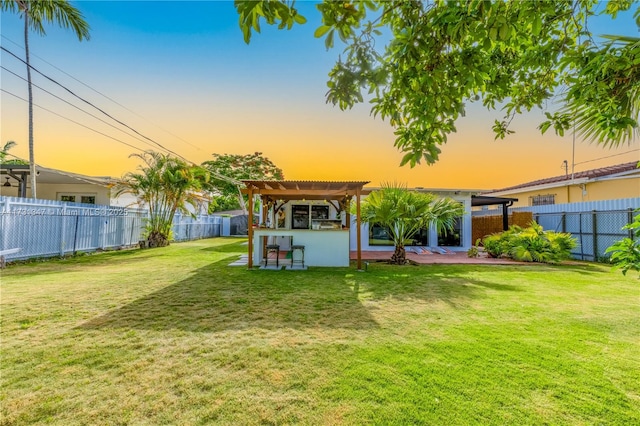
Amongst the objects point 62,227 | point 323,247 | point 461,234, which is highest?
point 62,227

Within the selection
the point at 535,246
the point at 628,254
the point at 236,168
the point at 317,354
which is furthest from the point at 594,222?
the point at 236,168

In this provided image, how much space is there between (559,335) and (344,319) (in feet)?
9.25

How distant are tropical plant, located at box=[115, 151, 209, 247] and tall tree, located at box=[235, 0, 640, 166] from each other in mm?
13820

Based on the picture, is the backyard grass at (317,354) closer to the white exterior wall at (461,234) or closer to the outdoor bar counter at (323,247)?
the outdoor bar counter at (323,247)

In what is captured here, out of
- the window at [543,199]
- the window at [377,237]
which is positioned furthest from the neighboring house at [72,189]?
the window at [543,199]

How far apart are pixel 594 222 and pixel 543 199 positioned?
854cm

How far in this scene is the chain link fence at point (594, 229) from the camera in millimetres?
10297

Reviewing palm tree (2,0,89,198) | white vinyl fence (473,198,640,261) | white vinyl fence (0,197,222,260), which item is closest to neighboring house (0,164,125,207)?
white vinyl fence (0,197,222,260)

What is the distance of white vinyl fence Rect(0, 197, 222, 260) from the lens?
8.95m

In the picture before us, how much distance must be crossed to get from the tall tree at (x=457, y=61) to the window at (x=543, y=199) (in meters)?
18.8

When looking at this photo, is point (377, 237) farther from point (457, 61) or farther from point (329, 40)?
point (329, 40)

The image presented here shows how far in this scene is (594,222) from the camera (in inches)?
440

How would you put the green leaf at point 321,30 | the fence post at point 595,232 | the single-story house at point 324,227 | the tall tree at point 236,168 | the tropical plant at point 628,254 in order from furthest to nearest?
the tall tree at point 236,168, the fence post at point 595,232, the single-story house at point 324,227, the green leaf at point 321,30, the tropical plant at point 628,254

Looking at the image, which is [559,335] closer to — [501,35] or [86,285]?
[501,35]
